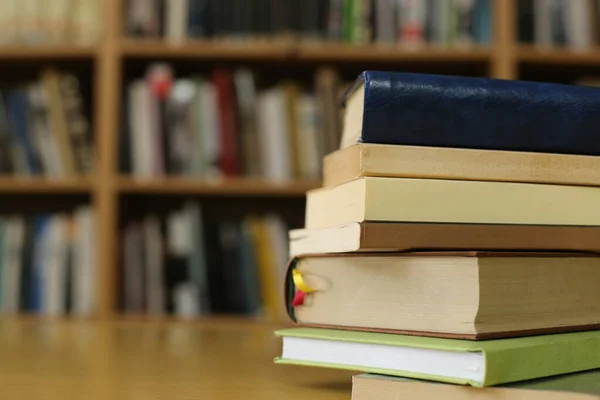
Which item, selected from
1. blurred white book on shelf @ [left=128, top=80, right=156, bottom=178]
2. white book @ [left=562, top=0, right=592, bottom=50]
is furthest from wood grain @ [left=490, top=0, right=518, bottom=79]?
blurred white book on shelf @ [left=128, top=80, right=156, bottom=178]

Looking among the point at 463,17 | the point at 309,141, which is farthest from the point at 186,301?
the point at 463,17

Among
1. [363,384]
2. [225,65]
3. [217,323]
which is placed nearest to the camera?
[363,384]

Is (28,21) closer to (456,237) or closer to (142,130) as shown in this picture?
(142,130)

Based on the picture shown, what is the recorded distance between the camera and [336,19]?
69.8 inches

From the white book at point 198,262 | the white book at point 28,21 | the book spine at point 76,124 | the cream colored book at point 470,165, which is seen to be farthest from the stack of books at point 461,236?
the white book at point 28,21

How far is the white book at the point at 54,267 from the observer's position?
1.76 meters

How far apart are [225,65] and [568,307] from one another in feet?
4.79

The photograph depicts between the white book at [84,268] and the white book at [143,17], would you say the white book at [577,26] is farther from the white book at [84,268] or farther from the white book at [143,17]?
the white book at [84,268]

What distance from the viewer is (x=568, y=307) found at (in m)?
0.59

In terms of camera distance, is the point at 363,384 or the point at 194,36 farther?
the point at 194,36

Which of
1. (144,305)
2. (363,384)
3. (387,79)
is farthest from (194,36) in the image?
(363,384)

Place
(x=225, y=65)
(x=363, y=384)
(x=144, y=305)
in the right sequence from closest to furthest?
1. (x=363, y=384)
2. (x=144, y=305)
3. (x=225, y=65)

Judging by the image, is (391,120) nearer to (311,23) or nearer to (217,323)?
(217,323)

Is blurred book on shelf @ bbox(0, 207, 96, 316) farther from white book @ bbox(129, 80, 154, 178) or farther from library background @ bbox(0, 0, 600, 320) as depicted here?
white book @ bbox(129, 80, 154, 178)
